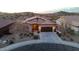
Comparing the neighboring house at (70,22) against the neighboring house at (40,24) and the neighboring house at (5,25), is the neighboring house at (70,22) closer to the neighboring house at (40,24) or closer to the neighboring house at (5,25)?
the neighboring house at (40,24)

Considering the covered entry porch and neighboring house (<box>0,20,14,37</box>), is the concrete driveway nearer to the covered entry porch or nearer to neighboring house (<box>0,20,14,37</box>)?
the covered entry porch

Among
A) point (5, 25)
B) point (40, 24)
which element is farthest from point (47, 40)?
point (5, 25)

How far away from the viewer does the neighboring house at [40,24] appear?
2.30m

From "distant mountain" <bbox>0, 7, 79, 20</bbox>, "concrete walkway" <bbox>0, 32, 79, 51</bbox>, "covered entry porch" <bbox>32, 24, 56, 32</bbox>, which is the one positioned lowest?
"concrete walkway" <bbox>0, 32, 79, 51</bbox>

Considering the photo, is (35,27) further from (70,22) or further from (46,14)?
(70,22)

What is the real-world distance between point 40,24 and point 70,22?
1.23 feet

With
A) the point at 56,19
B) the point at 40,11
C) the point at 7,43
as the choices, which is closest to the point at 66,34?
the point at 56,19

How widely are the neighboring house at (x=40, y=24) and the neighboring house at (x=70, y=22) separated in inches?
3.5

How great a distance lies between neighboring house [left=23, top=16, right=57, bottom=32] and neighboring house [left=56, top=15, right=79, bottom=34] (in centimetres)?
9

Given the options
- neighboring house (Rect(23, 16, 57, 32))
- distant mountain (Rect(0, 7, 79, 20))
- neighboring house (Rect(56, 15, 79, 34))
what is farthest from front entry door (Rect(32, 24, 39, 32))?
neighboring house (Rect(56, 15, 79, 34))

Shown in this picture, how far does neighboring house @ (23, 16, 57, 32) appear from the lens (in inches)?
90.7

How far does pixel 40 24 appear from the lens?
7.62 ft

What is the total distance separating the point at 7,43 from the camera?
2295 mm

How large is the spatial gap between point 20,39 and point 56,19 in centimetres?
52
